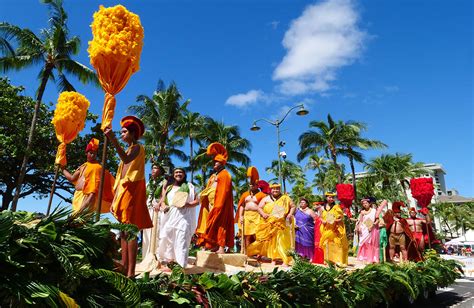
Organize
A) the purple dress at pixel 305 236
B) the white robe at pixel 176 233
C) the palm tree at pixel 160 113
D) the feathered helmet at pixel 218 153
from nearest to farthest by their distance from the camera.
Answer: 1. the white robe at pixel 176 233
2. the feathered helmet at pixel 218 153
3. the purple dress at pixel 305 236
4. the palm tree at pixel 160 113

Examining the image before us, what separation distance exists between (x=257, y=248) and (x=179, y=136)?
21020 mm

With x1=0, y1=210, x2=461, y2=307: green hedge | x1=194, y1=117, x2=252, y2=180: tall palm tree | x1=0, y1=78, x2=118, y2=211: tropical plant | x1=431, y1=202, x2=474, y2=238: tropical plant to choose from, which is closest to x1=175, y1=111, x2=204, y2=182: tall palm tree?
x1=194, y1=117, x2=252, y2=180: tall palm tree

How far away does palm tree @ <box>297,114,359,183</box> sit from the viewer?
29.6 m

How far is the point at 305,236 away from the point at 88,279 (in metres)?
8.22

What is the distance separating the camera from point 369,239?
33.0 feet

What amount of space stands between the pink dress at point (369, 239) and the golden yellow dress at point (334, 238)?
72 cm

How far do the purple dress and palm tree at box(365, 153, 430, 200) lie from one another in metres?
26.1

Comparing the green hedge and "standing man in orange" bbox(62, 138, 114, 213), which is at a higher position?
"standing man in orange" bbox(62, 138, 114, 213)

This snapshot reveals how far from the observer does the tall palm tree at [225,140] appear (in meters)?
30.4

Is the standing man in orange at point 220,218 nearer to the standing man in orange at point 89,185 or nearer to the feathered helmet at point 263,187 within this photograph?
the standing man in orange at point 89,185

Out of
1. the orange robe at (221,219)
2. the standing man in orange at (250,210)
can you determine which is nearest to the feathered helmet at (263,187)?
the standing man in orange at (250,210)

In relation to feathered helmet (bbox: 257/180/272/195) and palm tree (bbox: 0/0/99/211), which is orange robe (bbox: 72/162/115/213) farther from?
palm tree (bbox: 0/0/99/211)

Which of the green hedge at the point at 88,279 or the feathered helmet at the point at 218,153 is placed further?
the feathered helmet at the point at 218,153

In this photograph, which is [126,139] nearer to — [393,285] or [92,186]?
[92,186]
